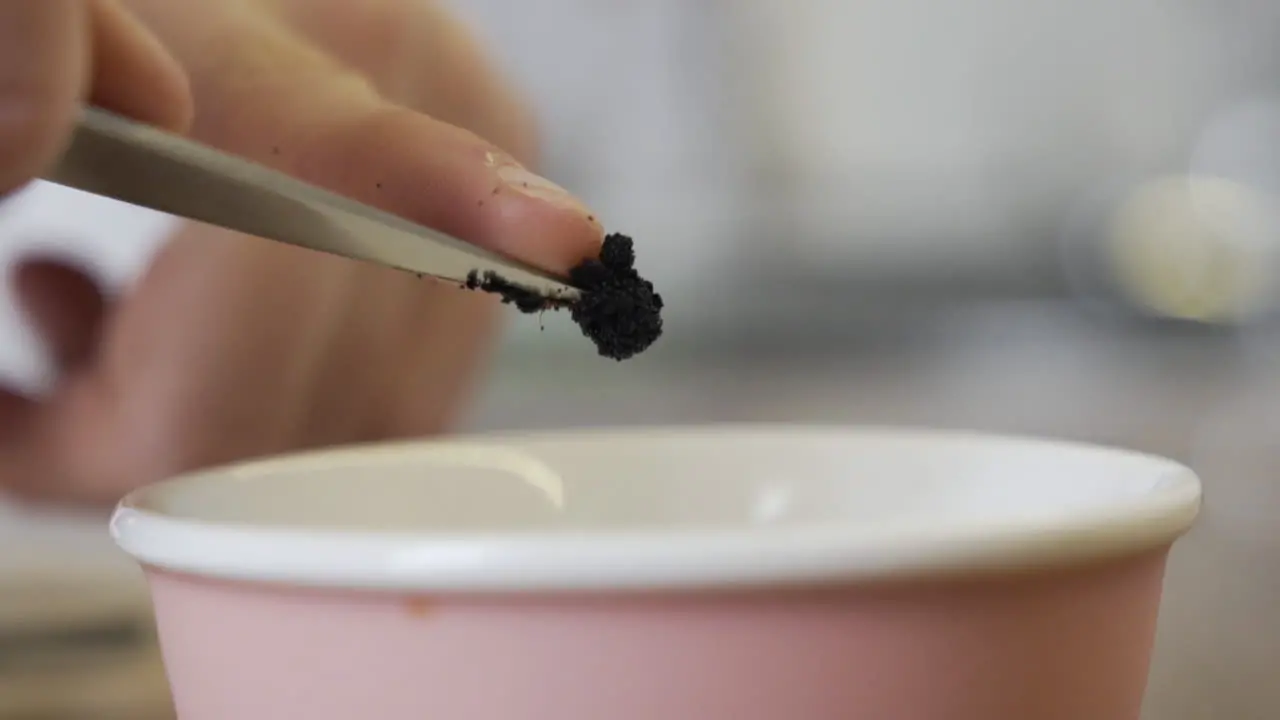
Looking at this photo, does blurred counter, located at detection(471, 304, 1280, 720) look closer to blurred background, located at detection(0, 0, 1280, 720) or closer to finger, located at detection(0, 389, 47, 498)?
blurred background, located at detection(0, 0, 1280, 720)

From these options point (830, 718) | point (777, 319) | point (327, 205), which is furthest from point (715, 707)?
point (777, 319)

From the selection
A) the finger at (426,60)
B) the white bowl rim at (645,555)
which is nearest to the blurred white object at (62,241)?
the finger at (426,60)

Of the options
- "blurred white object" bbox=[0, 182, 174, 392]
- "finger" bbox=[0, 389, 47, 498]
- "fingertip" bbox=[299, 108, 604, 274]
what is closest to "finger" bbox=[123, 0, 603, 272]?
"fingertip" bbox=[299, 108, 604, 274]

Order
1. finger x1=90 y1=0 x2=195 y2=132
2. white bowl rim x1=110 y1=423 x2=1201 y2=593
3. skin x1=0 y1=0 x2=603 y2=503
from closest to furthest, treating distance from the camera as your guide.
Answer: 1. white bowl rim x1=110 y1=423 x2=1201 y2=593
2. finger x1=90 y1=0 x2=195 y2=132
3. skin x1=0 y1=0 x2=603 y2=503

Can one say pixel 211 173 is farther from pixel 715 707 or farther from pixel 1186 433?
pixel 1186 433

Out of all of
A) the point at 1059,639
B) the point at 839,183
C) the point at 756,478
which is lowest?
the point at 1059,639

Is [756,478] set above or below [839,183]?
below

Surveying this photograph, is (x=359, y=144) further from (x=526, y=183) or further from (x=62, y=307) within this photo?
(x=62, y=307)

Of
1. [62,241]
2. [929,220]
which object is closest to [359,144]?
[62,241]

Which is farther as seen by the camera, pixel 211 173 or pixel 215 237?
pixel 215 237
